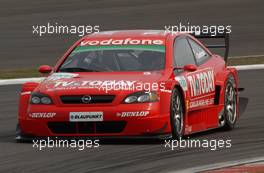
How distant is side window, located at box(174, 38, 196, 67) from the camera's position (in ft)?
42.1

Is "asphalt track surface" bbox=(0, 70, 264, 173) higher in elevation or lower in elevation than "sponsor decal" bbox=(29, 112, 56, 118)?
lower

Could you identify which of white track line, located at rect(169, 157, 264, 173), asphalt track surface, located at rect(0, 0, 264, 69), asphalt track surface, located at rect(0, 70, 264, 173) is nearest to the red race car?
asphalt track surface, located at rect(0, 70, 264, 173)

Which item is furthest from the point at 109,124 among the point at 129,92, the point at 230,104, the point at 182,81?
the point at 230,104

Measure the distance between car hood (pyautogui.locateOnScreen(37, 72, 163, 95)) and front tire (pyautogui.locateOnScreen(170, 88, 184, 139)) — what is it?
0.28 metres

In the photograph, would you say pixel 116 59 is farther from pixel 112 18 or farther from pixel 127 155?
pixel 112 18

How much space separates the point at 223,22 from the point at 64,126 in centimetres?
1982

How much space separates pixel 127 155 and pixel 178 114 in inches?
55.8

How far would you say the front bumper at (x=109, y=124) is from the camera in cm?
1159

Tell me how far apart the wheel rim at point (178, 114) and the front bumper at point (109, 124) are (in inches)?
9.5

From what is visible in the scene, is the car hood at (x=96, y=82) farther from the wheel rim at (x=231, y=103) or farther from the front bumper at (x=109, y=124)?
the wheel rim at (x=231, y=103)

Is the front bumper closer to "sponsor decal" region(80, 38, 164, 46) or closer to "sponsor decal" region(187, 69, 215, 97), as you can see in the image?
"sponsor decal" region(187, 69, 215, 97)

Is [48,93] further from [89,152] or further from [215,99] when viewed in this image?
[215,99]

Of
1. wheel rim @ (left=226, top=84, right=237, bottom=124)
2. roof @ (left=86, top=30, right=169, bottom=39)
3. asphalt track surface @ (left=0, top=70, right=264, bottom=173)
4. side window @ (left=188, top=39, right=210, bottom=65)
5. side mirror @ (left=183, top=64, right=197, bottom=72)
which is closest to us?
asphalt track surface @ (left=0, top=70, right=264, bottom=173)

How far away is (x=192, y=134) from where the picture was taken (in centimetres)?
1291
